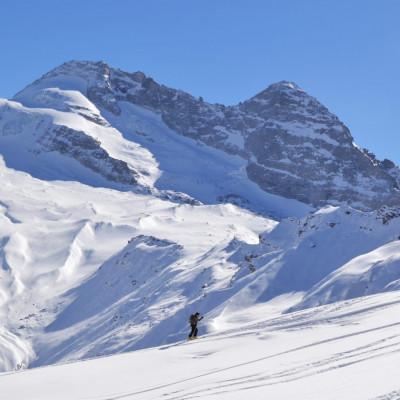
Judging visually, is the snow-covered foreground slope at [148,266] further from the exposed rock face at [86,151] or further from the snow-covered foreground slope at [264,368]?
the exposed rock face at [86,151]

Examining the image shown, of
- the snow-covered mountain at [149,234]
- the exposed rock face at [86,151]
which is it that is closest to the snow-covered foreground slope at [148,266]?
the snow-covered mountain at [149,234]

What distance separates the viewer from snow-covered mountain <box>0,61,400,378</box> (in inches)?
1547

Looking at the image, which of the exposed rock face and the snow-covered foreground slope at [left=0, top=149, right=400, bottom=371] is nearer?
the snow-covered foreground slope at [left=0, top=149, right=400, bottom=371]

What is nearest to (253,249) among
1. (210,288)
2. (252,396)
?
(210,288)

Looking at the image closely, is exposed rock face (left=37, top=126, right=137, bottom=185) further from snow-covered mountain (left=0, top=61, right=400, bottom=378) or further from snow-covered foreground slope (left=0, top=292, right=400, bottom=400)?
snow-covered foreground slope (left=0, top=292, right=400, bottom=400)

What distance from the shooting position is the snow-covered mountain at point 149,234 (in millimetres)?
39281

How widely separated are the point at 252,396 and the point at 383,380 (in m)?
2.47

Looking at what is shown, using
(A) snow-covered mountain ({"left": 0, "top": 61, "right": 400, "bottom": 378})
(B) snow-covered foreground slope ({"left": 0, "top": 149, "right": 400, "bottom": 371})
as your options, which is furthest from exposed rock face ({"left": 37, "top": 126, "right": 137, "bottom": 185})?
(B) snow-covered foreground slope ({"left": 0, "top": 149, "right": 400, "bottom": 371})

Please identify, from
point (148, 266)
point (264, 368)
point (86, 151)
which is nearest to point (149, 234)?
point (148, 266)

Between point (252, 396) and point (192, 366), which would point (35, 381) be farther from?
point (252, 396)

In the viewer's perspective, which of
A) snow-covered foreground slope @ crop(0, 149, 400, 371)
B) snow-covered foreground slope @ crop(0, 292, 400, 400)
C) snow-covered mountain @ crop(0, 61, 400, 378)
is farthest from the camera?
snow-covered mountain @ crop(0, 61, 400, 378)

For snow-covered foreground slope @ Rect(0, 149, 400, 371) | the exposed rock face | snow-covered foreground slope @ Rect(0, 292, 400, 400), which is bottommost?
snow-covered foreground slope @ Rect(0, 292, 400, 400)

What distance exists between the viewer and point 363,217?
41.9m

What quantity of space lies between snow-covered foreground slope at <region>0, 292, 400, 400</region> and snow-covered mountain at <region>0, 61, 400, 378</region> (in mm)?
10240
